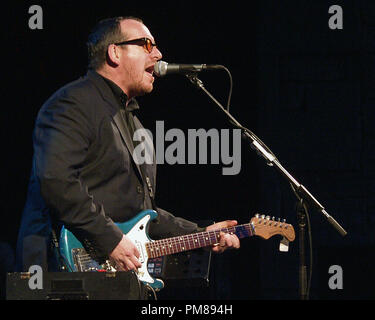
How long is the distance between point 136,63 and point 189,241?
1.09m

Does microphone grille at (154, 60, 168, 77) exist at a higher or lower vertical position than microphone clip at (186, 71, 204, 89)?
higher

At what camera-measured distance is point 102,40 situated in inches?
148

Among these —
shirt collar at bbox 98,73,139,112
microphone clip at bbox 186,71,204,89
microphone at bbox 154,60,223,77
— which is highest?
microphone at bbox 154,60,223,77

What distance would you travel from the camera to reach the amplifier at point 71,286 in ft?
8.84

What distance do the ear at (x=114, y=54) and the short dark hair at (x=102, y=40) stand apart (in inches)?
1.3

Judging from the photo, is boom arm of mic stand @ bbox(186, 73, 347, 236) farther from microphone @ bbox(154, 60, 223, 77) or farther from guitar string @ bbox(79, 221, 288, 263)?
guitar string @ bbox(79, 221, 288, 263)

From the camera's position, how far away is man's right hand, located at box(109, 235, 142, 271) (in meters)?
3.17

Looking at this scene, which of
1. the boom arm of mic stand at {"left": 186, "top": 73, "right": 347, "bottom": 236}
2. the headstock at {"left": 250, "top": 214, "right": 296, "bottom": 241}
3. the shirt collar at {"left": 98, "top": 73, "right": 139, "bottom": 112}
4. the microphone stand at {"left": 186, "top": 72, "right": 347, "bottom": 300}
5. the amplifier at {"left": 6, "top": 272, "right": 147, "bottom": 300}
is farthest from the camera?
the headstock at {"left": 250, "top": 214, "right": 296, "bottom": 241}

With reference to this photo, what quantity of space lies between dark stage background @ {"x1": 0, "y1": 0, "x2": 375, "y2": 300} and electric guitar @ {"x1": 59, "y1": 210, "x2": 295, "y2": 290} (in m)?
1.26

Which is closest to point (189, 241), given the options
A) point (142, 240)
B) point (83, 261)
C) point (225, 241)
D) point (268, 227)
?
point (225, 241)

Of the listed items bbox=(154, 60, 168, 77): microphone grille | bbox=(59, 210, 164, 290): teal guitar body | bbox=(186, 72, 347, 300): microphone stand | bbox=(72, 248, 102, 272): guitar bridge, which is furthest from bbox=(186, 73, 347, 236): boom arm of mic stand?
bbox=(72, 248, 102, 272): guitar bridge

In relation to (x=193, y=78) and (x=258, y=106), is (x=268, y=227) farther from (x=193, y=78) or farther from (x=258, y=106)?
(x=258, y=106)

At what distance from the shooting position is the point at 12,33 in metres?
4.81
